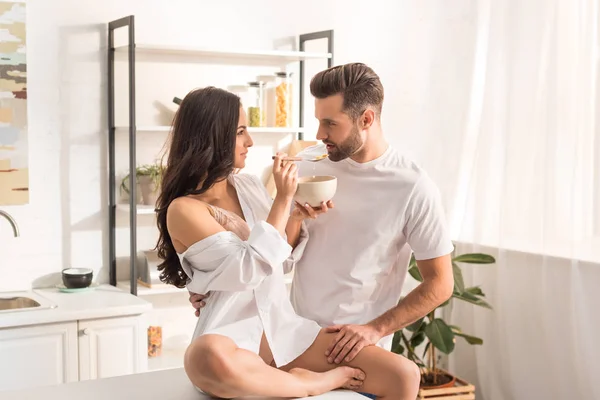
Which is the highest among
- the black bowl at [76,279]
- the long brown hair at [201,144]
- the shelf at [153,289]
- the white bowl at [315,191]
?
the long brown hair at [201,144]

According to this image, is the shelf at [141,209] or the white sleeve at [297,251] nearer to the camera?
the white sleeve at [297,251]

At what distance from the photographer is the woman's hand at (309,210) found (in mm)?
2283

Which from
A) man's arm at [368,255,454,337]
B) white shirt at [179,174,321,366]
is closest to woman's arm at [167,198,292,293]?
white shirt at [179,174,321,366]

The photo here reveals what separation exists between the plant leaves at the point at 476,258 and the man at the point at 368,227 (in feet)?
4.38

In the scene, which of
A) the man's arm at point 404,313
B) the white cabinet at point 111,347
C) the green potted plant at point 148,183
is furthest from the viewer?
the green potted plant at point 148,183

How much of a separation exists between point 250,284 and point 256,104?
2033 millimetres

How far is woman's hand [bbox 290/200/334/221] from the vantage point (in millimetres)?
2283

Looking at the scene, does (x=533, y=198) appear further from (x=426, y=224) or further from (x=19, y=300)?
(x=19, y=300)

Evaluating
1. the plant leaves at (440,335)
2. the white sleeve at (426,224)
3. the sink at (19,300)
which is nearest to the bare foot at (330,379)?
the white sleeve at (426,224)

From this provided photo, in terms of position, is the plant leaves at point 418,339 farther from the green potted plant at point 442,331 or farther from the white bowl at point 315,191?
the white bowl at point 315,191

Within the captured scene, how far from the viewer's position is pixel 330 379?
2277 mm

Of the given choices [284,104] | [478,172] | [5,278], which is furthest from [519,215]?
[5,278]

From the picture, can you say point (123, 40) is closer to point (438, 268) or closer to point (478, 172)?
point (478, 172)

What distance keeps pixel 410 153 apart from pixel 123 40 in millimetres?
1701
